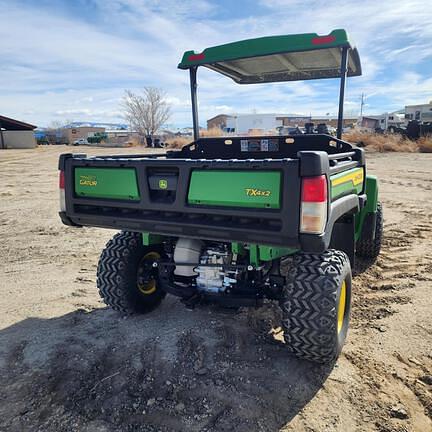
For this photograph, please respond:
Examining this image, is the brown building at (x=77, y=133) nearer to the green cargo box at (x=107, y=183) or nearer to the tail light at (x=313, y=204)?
the green cargo box at (x=107, y=183)

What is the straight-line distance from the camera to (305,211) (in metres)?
2.15

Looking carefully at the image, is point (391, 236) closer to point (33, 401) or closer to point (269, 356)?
point (269, 356)

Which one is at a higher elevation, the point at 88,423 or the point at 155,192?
the point at 155,192

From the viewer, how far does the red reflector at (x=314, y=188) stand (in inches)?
83.5

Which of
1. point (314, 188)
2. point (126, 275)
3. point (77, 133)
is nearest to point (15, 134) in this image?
point (126, 275)

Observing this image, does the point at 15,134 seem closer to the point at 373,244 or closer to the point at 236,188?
the point at 373,244

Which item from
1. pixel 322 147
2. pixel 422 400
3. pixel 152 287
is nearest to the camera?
pixel 422 400

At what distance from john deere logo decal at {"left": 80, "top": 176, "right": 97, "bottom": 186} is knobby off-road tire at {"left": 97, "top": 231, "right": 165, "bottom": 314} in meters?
0.68

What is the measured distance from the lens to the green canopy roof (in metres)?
2.86

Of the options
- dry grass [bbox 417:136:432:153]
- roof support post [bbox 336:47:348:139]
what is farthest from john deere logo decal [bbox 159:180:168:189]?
dry grass [bbox 417:136:432:153]

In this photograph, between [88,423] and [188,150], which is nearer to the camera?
[88,423]

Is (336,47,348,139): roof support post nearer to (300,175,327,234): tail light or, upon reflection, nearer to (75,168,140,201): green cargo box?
(300,175,327,234): tail light

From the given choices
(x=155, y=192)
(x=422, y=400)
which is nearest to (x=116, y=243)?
(x=155, y=192)

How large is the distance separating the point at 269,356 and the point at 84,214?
1.70 metres
